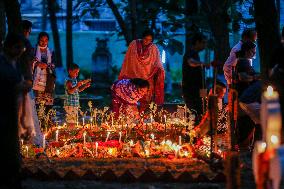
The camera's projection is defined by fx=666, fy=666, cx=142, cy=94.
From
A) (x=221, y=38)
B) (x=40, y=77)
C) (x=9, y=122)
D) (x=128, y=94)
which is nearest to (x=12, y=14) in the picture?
(x=40, y=77)

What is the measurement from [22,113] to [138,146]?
107 inches

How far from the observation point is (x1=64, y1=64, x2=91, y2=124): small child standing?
12.3 metres

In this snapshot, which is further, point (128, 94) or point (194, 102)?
point (128, 94)

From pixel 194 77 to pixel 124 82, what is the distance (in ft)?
6.60

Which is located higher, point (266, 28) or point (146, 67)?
point (266, 28)

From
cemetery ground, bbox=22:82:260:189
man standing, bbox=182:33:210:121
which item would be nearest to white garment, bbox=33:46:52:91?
man standing, bbox=182:33:210:121

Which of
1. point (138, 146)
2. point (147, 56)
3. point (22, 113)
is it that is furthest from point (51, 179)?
point (147, 56)

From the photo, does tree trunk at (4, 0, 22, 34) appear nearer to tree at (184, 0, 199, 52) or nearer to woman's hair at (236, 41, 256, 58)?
woman's hair at (236, 41, 256, 58)

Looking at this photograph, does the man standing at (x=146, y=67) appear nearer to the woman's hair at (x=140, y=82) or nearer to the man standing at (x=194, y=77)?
the woman's hair at (x=140, y=82)

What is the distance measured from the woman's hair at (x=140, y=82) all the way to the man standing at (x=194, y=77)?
1.33 metres

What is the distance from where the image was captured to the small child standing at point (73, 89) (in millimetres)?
12320

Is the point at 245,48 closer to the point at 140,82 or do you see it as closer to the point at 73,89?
the point at 140,82

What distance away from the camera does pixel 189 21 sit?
17109mm

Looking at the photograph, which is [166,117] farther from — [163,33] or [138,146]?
[163,33]
